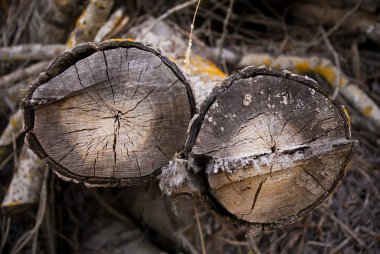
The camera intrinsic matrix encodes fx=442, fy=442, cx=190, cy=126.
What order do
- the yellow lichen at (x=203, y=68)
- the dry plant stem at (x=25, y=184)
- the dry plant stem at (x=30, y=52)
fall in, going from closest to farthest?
1. the yellow lichen at (x=203, y=68)
2. the dry plant stem at (x=25, y=184)
3. the dry plant stem at (x=30, y=52)

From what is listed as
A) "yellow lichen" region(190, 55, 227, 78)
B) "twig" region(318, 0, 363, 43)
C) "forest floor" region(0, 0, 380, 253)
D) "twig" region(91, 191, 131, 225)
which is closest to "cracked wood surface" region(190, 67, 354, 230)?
"yellow lichen" region(190, 55, 227, 78)

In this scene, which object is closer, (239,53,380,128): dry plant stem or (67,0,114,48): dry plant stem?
(67,0,114,48): dry plant stem

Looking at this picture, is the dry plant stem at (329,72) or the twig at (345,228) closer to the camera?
the twig at (345,228)

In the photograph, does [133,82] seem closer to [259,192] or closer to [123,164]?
[123,164]

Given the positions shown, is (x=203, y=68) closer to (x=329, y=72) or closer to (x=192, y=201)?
(x=192, y=201)

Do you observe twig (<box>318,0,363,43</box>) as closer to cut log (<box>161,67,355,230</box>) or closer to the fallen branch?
the fallen branch

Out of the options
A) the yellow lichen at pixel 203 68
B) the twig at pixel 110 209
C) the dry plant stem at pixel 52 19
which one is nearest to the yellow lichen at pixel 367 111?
the yellow lichen at pixel 203 68

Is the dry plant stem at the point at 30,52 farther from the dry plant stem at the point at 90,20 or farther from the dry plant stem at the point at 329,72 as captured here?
the dry plant stem at the point at 329,72
